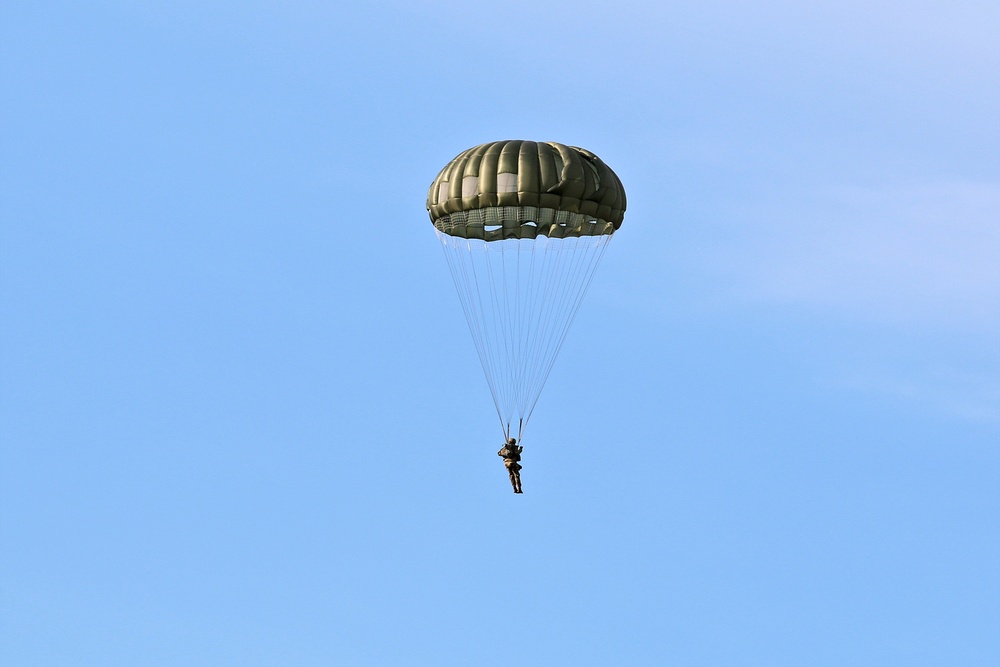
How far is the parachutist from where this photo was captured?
56688mm

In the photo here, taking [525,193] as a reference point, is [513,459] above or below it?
below

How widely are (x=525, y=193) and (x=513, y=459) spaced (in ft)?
22.6

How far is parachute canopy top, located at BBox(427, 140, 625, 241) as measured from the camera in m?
56.6

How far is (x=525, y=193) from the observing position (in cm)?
5644

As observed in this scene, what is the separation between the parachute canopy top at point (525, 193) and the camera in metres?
56.6

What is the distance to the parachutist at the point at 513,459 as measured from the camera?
56688 millimetres

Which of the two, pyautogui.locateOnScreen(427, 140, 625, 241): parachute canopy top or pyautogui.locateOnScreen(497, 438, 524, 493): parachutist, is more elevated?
pyautogui.locateOnScreen(427, 140, 625, 241): parachute canopy top

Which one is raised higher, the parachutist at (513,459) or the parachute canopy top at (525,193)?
the parachute canopy top at (525,193)

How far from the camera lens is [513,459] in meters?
56.7

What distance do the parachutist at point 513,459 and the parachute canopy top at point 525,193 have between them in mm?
5613

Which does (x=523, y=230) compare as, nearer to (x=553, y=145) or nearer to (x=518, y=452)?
(x=553, y=145)

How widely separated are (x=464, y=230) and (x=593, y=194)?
143 inches

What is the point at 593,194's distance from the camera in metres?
57.1

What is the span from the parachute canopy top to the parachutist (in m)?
5.61
